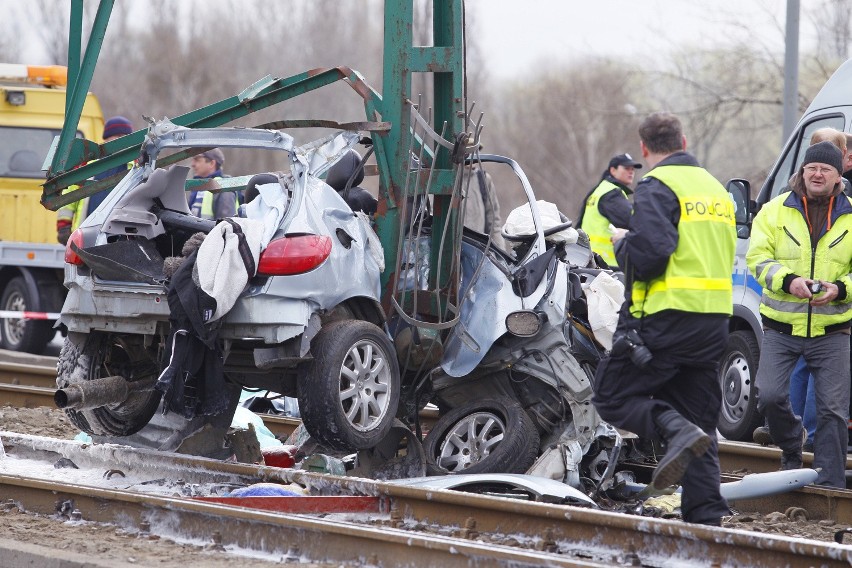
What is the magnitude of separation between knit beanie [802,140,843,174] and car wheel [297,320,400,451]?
9.38 ft

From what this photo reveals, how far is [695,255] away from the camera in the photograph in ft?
21.1

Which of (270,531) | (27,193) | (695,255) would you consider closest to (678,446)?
(695,255)

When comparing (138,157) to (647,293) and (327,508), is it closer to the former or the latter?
(327,508)

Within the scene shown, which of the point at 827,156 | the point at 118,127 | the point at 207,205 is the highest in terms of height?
the point at 118,127

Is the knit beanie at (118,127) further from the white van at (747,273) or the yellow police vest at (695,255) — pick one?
the yellow police vest at (695,255)

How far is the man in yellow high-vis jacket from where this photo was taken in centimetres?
832

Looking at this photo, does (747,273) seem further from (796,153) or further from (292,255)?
(292,255)

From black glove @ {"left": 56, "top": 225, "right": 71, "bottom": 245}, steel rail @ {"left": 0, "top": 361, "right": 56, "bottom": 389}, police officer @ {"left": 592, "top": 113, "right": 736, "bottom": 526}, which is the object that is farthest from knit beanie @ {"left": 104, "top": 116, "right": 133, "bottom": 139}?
police officer @ {"left": 592, "top": 113, "right": 736, "bottom": 526}

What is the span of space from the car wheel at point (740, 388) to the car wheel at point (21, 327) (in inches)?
365

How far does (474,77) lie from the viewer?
44.8m

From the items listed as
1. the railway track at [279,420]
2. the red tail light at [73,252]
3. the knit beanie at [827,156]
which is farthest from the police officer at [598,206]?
the red tail light at [73,252]

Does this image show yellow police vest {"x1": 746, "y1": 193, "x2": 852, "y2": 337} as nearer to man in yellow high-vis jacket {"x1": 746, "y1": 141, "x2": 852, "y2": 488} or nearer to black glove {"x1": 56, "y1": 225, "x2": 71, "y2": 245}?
man in yellow high-vis jacket {"x1": 746, "y1": 141, "x2": 852, "y2": 488}

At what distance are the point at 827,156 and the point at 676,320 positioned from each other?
8.11 ft

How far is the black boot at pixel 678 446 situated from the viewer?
20.2 ft
